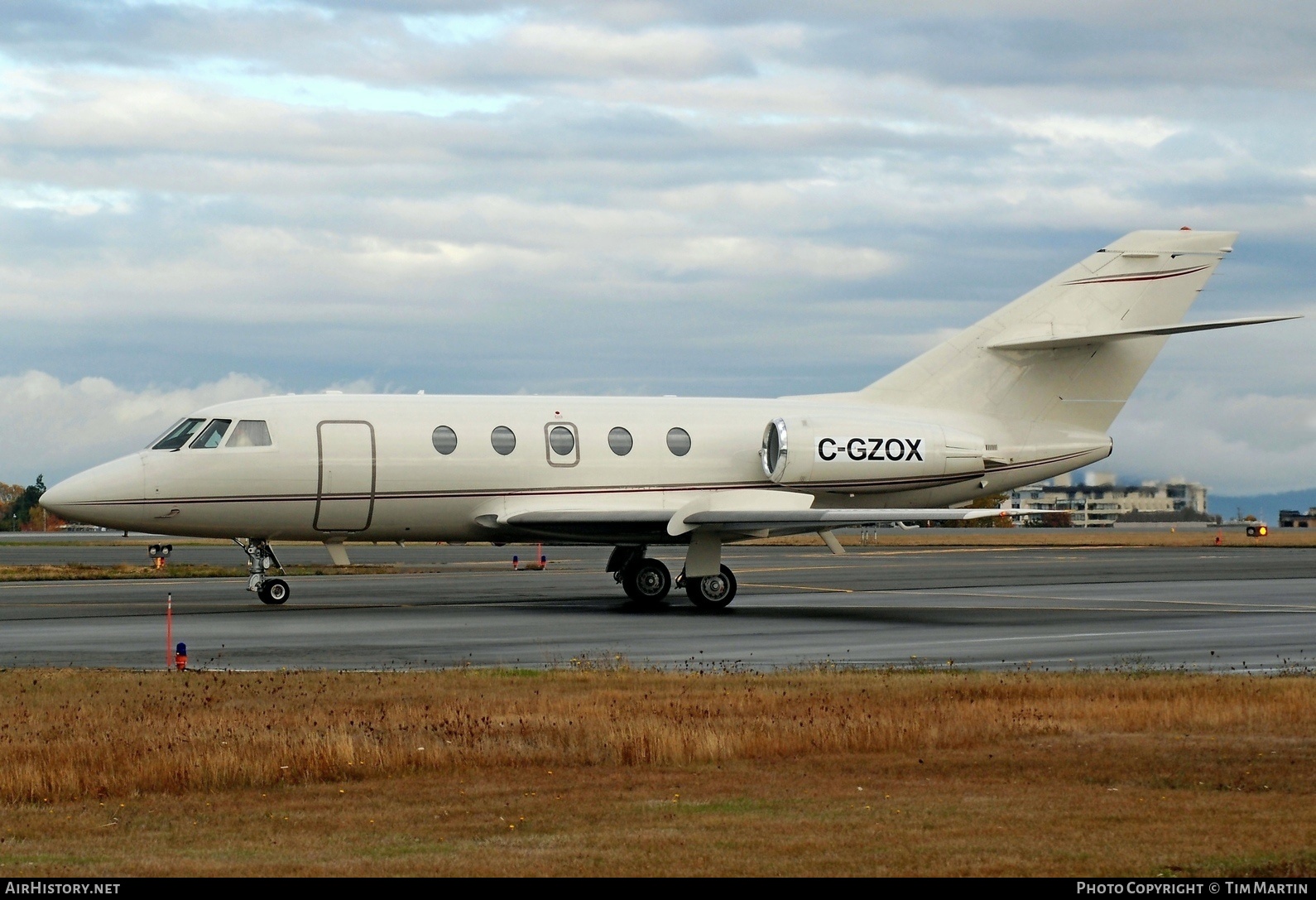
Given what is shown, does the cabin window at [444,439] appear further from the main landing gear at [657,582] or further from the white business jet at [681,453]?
the main landing gear at [657,582]

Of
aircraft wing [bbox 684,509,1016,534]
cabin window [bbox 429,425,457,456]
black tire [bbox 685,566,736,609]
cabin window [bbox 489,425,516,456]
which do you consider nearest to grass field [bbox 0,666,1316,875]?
aircraft wing [bbox 684,509,1016,534]

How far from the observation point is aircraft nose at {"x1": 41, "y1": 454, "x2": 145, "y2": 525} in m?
28.5

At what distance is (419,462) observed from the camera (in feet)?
98.5

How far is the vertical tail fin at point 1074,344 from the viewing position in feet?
110

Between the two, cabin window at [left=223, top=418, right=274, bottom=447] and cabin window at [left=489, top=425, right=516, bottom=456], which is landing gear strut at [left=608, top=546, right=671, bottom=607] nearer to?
cabin window at [left=489, top=425, right=516, bottom=456]

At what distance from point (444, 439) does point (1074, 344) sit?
13.7 metres

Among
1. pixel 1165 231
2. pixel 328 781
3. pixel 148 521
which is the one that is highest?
pixel 1165 231

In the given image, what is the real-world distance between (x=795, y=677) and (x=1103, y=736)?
4817 mm

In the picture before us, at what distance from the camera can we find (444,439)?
30.4 meters

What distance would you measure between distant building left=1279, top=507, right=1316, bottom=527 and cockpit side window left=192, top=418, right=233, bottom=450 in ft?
405

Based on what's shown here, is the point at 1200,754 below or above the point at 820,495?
below

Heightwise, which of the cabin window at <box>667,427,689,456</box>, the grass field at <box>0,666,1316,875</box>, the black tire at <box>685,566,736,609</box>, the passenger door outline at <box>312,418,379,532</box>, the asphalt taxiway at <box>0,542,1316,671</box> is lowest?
the grass field at <box>0,666,1316,875</box>
